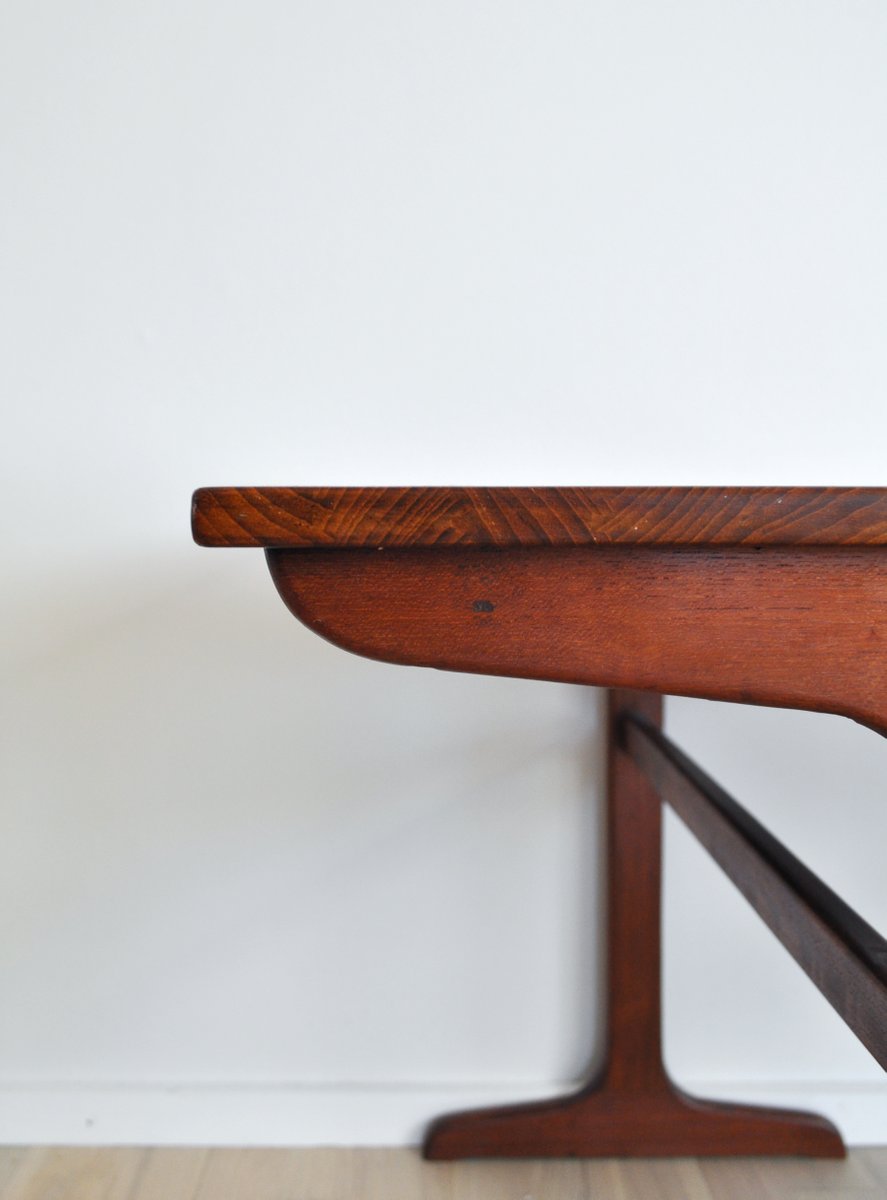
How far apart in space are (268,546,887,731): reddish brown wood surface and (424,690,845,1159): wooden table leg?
725mm

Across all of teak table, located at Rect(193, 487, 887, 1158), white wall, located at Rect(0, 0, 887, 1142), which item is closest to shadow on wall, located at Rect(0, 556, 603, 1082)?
white wall, located at Rect(0, 0, 887, 1142)

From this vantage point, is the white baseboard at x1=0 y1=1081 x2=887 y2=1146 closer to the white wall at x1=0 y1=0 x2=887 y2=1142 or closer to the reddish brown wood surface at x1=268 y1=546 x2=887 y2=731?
the white wall at x1=0 y1=0 x2=887 y2=1142

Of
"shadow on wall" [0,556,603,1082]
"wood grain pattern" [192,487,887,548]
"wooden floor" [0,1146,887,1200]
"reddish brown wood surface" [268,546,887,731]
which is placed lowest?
"wooden floor" [0,1146,887,1200]

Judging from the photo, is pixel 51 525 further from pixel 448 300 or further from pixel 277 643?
pixel 448 300

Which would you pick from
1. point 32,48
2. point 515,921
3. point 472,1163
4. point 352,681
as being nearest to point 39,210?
point 32,48

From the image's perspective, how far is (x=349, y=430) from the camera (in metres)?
1.25

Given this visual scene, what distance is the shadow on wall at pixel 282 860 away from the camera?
1288mm

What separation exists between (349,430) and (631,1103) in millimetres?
913

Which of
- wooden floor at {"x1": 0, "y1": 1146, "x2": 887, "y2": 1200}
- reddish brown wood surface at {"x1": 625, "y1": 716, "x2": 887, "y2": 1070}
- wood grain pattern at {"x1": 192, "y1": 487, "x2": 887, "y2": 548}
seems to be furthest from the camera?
wooden floor at {"x1": 0, "y1": 1146, "x2": 887, "y2": 1200}

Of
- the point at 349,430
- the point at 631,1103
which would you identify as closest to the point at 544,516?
the point at 349,430

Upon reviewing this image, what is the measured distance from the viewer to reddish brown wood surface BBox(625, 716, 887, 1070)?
624 mm

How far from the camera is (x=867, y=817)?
1319 millimetres

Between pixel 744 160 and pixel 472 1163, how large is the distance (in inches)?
50.7

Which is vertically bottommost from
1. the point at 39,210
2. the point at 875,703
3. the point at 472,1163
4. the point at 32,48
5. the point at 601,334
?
the point at 472,1163
